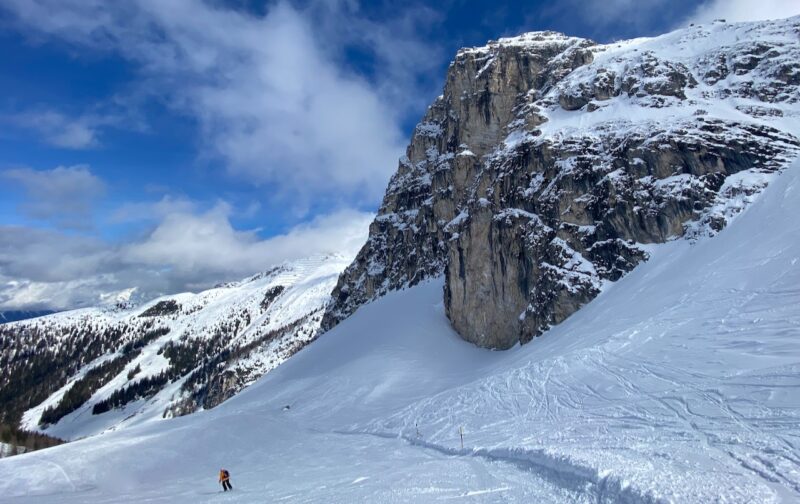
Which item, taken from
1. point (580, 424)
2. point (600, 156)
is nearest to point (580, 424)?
point (580, 424)

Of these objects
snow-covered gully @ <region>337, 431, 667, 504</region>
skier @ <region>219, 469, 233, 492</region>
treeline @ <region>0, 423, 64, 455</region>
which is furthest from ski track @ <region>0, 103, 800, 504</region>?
treeline @ <region>0, 423, 64, 455</region>

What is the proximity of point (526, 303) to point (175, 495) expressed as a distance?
137ft

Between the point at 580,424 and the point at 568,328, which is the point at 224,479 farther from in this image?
the point at 568,328

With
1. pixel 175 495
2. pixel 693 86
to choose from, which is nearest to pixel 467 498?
pixel 175 495

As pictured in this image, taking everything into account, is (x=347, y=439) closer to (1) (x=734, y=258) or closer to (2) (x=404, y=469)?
(2) (x=404, y=469)

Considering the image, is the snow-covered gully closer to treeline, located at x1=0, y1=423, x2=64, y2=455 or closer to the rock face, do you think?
the rock face

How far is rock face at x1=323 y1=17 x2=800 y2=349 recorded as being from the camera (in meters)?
45.1

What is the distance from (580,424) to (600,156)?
41.3 metres

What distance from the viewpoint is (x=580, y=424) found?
1872cm

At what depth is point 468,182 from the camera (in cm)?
8369

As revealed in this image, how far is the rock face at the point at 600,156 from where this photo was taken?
148 feet

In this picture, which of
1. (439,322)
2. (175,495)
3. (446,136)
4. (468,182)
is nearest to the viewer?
(175,495)

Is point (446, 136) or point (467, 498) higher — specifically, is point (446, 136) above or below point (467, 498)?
above

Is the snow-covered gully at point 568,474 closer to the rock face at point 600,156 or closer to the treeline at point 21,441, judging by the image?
the rock face at point 600,156
